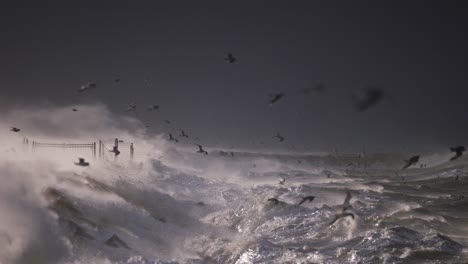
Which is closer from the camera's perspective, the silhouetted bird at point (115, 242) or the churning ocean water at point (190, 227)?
the churning ocean water at point (190, 227)

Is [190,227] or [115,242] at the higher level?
[190,227]

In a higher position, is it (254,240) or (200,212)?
(200,212)

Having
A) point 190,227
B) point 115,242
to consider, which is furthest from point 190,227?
point 115,242

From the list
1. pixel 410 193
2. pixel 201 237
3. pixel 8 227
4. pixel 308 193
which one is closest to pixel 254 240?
pixel 201 237

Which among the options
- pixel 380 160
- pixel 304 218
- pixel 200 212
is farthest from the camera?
pixel 380 160

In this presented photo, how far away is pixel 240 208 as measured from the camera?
20.8 m

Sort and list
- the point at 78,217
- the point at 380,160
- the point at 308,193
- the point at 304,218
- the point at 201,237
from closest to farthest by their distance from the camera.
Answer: the point at 78,217, the point at 201,237, the point at 304,218, the point at 308,193, the point at 380,160

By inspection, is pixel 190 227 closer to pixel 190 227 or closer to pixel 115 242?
pixel 190 227

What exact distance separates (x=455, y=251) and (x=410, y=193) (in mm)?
17043

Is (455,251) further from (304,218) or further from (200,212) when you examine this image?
(200,212)

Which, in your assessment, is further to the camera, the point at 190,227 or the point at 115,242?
the point at 190,227

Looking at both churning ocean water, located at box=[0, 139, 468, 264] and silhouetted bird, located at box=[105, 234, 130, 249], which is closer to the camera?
churning ocean water, located at box=[0, 139, 468, 264]

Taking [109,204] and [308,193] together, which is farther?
[308,193]

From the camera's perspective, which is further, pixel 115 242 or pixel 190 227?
pixel 190 227
